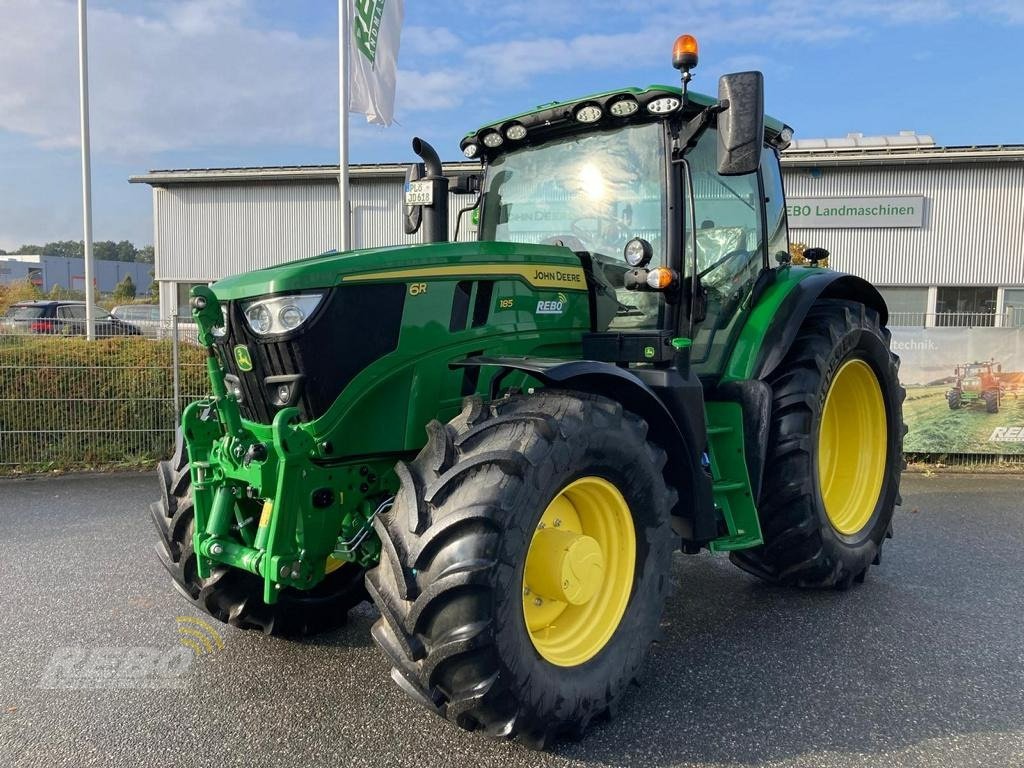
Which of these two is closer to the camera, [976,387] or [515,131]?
[515,131]

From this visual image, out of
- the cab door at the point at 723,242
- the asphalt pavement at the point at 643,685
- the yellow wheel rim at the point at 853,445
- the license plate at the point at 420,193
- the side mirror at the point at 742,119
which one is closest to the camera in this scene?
the asphalt pavement at the point at 643,685

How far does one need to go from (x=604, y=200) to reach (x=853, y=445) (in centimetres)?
236

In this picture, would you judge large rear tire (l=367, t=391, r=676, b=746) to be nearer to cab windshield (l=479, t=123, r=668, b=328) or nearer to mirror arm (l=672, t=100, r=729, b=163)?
cab windshield (l=479, t=123, r=668, b=328)

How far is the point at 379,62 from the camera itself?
36.5 feet

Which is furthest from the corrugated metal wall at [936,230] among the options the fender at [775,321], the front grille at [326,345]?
the front grille at [326,345]

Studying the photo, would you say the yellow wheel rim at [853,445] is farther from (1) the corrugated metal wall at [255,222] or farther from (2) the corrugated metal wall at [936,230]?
(1) the corrugated metal wall at [255,222]

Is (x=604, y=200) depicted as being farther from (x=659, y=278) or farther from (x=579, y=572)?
(x=579, y=572)

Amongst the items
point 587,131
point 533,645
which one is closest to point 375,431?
point 533,645

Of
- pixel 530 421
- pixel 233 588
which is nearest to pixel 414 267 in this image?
pixel 530 421

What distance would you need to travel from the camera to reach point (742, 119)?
3092mm

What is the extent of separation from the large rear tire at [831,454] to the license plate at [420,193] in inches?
80.1

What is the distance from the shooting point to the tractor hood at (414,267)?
281 cm

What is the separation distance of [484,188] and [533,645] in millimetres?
2596

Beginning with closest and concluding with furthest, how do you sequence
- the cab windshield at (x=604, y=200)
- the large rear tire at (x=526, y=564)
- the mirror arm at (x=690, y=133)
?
the large rear tire at (x=526, y=564)
the mirror arm at (x=690, y=133)
the cab windshield at (x=604, y=200)
